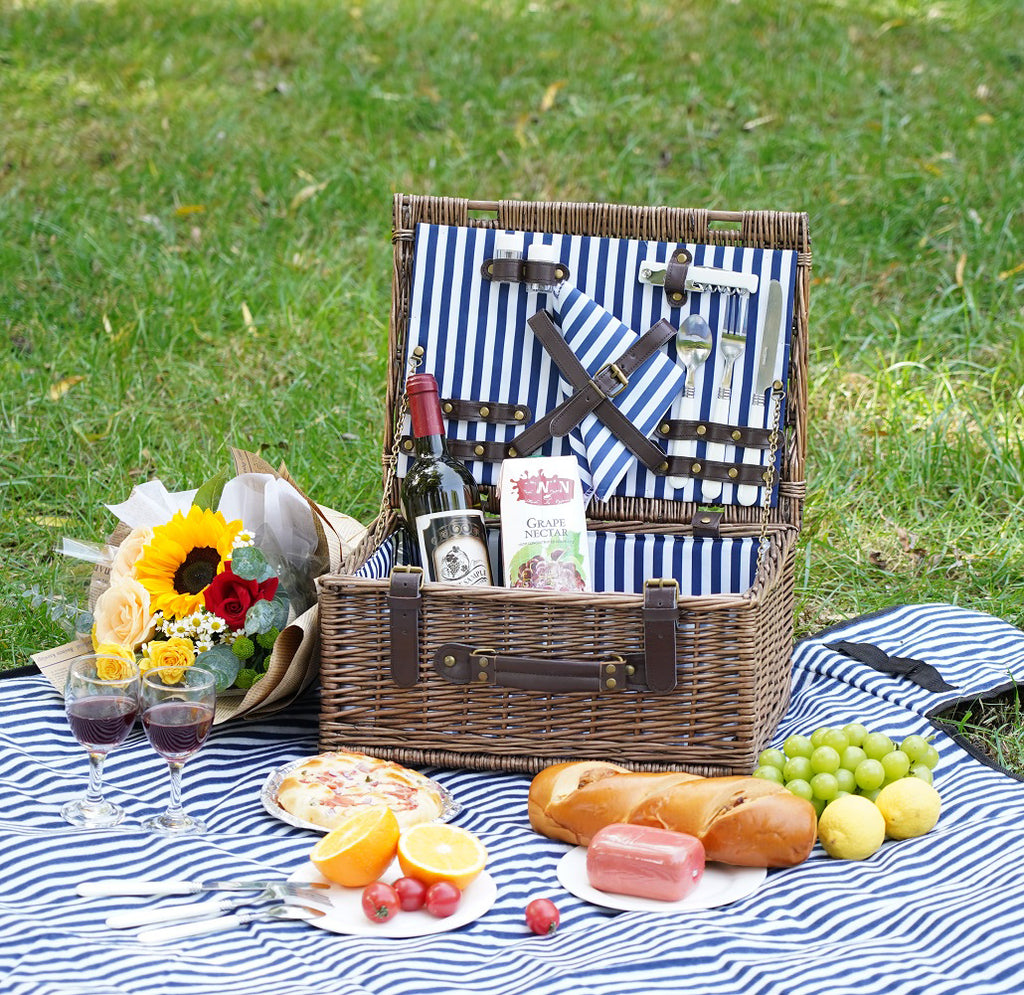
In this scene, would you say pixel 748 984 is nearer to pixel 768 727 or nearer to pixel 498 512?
pixel 768 727

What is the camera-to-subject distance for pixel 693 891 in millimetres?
1862

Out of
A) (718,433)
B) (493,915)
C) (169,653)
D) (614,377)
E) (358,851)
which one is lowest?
(493,915)

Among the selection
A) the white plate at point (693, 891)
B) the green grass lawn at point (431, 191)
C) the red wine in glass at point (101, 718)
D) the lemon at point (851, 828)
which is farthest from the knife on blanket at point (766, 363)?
the red wine in glass at point (101, 718)

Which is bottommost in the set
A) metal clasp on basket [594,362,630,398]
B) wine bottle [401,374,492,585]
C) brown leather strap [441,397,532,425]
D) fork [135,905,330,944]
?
fork [135,905,330,944]

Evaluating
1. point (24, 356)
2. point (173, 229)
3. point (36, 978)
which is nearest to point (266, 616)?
point (36, 978)

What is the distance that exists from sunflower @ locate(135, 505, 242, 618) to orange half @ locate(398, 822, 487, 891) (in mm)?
749

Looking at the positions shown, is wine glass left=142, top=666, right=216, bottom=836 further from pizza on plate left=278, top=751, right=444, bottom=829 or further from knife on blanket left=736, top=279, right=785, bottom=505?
knife on blanket left=736, top=279, right=785, bottom=505

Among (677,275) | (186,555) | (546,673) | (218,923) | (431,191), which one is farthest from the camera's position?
(431,191)

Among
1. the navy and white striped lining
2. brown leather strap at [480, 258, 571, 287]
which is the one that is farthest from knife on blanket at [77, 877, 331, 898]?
brown leather strap at [480, 258, 571, 287]

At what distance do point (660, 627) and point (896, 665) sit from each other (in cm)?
83

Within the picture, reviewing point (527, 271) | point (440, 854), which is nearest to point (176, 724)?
point (440, 854)

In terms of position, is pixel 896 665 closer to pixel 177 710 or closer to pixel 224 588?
pixel 224 588

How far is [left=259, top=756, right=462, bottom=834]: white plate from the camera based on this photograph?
2035 mm

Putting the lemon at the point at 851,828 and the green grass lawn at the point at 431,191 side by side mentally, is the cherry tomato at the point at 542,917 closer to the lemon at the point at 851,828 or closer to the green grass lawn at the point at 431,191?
the lemon at the point at 851,828
